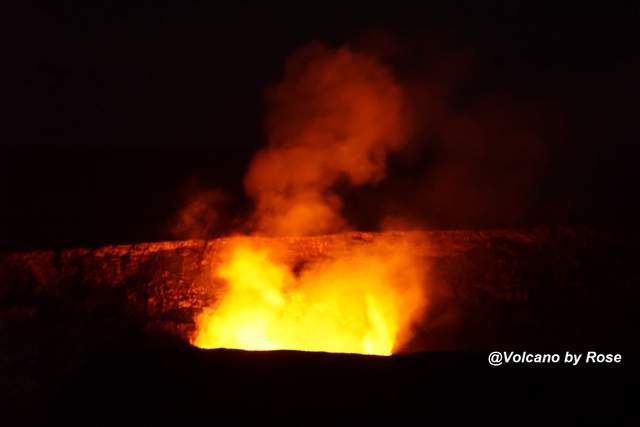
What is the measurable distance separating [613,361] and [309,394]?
249 cm

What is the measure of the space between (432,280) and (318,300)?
141cm

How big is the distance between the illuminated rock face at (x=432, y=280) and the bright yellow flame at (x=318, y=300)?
166 mm

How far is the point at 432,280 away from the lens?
24.8ft

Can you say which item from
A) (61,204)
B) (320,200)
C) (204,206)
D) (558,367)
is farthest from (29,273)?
(558,367)

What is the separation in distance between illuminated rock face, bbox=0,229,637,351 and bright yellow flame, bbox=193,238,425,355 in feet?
0.54

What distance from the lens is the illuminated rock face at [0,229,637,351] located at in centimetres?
727

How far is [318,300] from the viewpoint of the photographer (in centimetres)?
761

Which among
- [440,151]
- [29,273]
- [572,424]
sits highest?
[440,151]

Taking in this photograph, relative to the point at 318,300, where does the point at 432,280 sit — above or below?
above

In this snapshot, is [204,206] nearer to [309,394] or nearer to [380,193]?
[380,193]

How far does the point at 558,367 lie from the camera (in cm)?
468

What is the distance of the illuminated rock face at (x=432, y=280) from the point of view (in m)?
7.27

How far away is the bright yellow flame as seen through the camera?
289 inches

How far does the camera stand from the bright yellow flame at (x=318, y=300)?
7.35 meters
